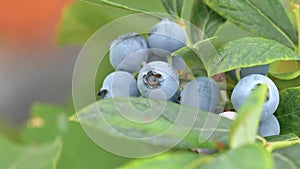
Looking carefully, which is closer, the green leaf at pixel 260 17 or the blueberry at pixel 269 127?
the blueberry at pixel 269 127

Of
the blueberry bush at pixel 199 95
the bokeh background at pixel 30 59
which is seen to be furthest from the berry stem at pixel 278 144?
the bokeh background at pixel 30 59

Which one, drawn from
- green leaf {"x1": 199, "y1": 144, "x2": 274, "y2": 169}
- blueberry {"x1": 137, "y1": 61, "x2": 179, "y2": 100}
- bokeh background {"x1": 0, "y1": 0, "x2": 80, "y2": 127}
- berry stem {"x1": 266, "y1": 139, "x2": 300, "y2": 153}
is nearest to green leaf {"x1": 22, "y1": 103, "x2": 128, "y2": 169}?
blueberry {"x1": 137, "y1": 61, "x2": 179, "y2": 100}

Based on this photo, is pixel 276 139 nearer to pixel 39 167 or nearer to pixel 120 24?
pixel 39 167

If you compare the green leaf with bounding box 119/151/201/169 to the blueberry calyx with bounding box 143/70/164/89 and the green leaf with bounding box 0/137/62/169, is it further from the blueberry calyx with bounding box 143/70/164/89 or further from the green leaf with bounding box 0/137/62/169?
the green leaf with bounding box 0/137/62/169

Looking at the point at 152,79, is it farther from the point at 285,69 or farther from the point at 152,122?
the point at 285,69

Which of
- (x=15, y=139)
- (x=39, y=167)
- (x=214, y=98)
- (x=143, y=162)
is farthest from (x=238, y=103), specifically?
(x=15, y=139)

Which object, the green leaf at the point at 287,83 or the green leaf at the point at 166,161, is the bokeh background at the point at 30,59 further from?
the green leaf at the point at 166,161

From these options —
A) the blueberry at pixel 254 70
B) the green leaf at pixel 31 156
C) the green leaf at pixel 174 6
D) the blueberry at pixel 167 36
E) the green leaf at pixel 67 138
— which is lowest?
the green leaf at pixel 67 138
